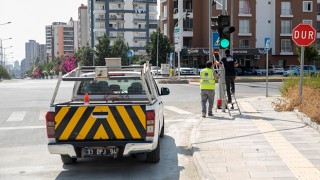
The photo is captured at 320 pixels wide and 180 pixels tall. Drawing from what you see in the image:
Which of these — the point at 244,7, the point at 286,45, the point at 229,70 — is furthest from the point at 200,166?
the point at 286,45

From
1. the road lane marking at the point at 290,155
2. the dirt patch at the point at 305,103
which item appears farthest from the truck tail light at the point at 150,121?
the dirt patch at the point at 305,103

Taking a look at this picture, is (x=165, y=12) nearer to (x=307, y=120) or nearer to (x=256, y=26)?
(x=256, y=26)

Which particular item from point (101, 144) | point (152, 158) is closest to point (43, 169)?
point (101, 144)

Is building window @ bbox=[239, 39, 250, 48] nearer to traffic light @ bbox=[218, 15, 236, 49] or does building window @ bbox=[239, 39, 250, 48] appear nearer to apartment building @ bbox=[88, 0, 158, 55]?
apartment building @ bbox=[88, 0, 158, 55]

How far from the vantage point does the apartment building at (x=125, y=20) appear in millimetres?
106688

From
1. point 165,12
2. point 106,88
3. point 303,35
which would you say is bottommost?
point 106,88

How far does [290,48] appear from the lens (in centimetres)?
6900

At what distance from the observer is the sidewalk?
22.0ft

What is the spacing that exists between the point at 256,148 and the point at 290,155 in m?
0.80

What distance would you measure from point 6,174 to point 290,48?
65.8 metres

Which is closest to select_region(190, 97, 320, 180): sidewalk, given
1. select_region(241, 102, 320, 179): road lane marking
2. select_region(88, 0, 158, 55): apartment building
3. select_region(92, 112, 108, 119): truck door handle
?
select_region(241, 102, 320, 179): road lane marking

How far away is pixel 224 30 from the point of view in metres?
13.9

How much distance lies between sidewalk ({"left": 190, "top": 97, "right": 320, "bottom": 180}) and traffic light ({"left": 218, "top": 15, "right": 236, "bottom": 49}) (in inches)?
93.4

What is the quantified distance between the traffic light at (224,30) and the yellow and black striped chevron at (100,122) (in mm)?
7242
